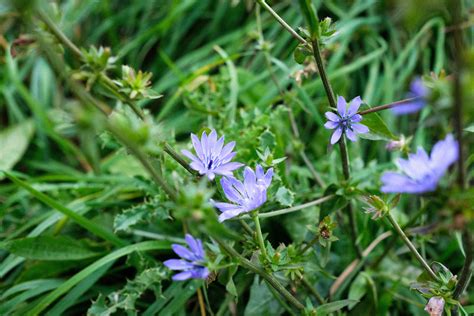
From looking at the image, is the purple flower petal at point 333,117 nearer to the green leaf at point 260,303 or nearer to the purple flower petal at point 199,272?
the purple flower petal at point 199,272

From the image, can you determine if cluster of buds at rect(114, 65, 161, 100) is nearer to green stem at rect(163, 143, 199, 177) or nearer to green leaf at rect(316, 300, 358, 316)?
green stem at rect(163, 143, 199, 177)

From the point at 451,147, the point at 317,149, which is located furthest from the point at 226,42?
the point at 451,147

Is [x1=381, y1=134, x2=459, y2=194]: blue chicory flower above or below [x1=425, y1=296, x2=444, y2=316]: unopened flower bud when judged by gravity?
above

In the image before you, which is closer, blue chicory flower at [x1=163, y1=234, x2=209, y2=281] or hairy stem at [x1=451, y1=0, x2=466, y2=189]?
hairy stem at [x1=451, y1=0, x2=466, y2=189]

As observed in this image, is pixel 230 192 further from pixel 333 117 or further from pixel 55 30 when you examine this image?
pixel 55 30

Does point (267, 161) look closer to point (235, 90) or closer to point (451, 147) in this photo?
point (451, 147)

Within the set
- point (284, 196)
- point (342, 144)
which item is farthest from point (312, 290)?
point (342, 144)

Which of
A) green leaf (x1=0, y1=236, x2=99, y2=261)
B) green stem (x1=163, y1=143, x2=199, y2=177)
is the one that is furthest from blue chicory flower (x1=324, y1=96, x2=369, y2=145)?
green leaf (x1=0, y1=236, x2=99, y2=261)
